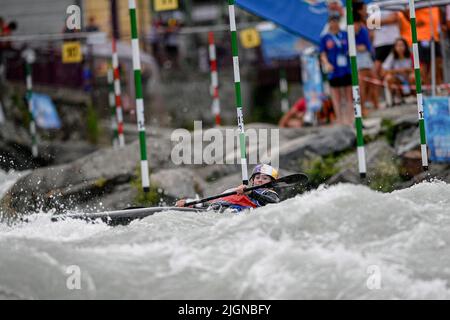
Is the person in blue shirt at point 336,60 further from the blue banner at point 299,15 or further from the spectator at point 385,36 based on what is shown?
the spectator at point 385,36

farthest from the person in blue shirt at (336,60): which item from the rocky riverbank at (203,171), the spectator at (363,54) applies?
the rocky riverbank at (203,171)

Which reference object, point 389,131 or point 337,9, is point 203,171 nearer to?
point 389,131

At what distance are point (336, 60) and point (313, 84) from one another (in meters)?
1.96

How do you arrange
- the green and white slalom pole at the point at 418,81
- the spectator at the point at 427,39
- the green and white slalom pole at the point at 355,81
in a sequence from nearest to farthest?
the green and white slalom pole at the point at 355,81, the green and white slalom pole at the point at 418,81, the spectator at the point at 427,39

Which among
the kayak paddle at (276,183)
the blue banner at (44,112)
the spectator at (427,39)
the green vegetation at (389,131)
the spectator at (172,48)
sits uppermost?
the spectator at (172,48)

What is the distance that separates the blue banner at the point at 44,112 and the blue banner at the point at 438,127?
8569 millimetres

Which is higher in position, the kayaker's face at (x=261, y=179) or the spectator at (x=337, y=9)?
the spectator at (x=337, y=9)

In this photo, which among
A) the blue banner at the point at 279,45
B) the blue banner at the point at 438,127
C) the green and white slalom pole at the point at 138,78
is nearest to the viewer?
the green and white slalom pole at the point at 138,78

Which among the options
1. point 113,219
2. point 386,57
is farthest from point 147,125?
point 113,219

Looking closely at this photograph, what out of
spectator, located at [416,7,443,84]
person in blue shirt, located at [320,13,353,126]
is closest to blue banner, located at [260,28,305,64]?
person in blue shirt, located at [320,13,353,126]

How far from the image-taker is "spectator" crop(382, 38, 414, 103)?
14824mm

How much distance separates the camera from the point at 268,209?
8398 millimetres

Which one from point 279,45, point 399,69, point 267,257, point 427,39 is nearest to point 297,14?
point 399,69

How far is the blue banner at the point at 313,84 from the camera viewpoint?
54.4ft
